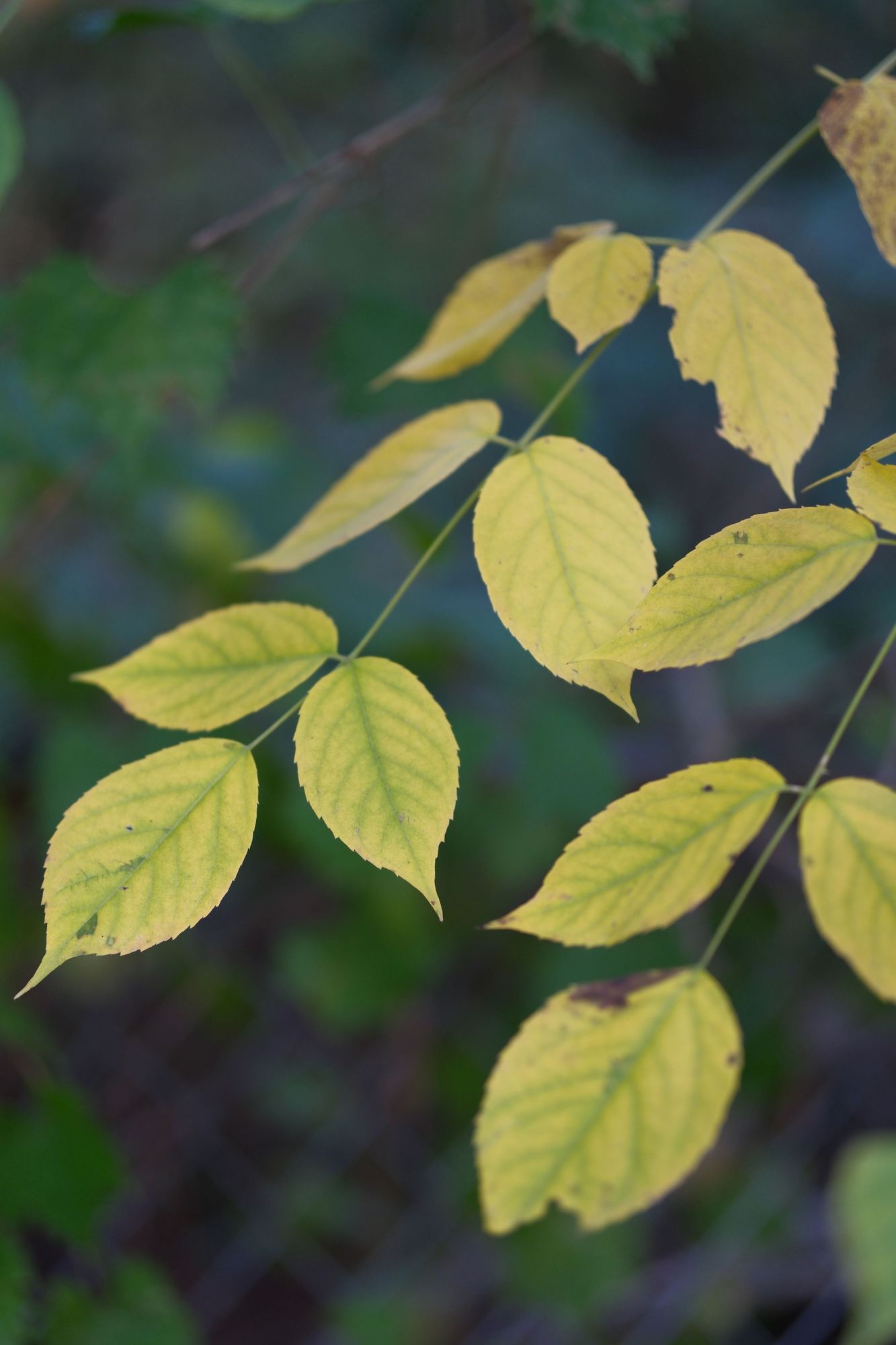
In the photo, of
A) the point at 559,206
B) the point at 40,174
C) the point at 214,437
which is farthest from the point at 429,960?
the point at 40,174

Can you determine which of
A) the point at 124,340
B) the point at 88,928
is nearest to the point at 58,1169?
the point at 88,928

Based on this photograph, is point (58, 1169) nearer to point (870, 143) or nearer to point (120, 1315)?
point (120, 1315)

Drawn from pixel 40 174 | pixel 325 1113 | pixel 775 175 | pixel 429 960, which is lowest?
pixel 325 1113

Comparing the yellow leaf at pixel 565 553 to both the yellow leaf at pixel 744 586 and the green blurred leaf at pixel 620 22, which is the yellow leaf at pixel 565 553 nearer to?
the yellow leaf at pixel 744 586

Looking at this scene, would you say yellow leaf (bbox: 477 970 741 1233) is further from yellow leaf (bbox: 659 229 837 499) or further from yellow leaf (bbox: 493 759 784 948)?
yellow leaf (bbox: 659 229 837 499)

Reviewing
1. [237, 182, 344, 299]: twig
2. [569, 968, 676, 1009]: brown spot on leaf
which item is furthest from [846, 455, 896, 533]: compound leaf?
[237, 182, 344, 299]: twig

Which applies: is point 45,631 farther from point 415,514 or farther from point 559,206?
point 559,206
